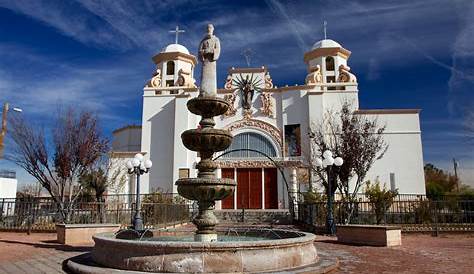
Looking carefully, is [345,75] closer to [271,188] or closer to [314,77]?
[314,77]

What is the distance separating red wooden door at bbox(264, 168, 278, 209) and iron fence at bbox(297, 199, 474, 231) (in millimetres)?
Result: 8929

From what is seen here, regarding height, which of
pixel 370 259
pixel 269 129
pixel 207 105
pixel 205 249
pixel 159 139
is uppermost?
pixel 269 129

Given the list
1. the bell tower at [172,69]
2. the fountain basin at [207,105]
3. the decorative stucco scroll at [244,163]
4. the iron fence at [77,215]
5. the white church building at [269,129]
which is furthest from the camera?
the bell tower at [172,69]

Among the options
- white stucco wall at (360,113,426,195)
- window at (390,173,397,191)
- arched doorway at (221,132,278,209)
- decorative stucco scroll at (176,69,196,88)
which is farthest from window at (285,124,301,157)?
decorative stucco scroll at (176,69,196,88)

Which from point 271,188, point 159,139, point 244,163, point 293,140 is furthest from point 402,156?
point 159,139

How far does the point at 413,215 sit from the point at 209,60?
1428 centimetres

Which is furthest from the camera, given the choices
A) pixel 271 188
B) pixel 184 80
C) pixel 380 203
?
pixel 184 80

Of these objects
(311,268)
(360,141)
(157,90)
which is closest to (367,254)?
(311,268)

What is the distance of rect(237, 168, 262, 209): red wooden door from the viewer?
90.3 feet

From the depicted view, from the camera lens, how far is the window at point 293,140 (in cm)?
2765

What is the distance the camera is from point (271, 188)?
27688 mm

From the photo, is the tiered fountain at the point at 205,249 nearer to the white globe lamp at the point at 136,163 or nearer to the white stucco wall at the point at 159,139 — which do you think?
the white globe lamp at the point at 136,163

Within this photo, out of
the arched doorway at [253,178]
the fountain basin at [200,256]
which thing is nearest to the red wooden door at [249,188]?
the arched doorway at [253,178]

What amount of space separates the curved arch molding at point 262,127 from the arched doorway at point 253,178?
50cm
